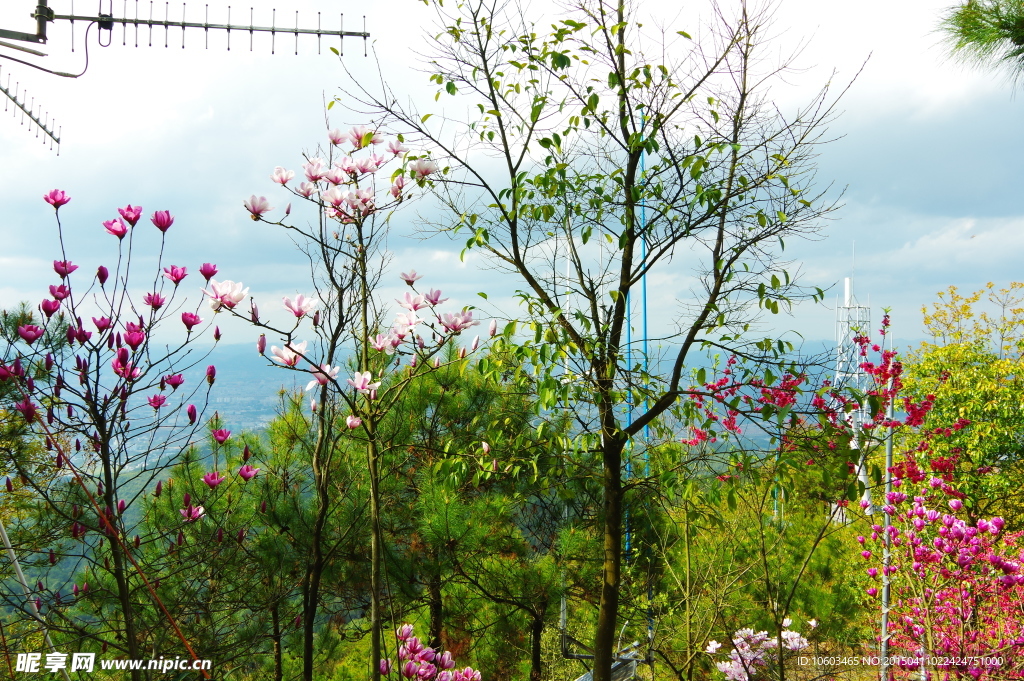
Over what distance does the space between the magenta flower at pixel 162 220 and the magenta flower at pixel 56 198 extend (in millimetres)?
238

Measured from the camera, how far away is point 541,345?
206cm

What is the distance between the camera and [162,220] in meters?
1.67

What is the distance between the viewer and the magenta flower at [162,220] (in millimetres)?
1660

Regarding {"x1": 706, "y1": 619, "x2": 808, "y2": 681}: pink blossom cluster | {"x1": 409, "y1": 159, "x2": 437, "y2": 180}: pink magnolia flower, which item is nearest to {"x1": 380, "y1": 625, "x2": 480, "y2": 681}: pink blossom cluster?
{"x1": 409, "y1": 159, "x2": 437, "y2": 180}: pink magnolia flower

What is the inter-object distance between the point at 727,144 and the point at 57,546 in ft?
8.62

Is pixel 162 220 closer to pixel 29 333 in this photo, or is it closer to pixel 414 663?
pixel 29 333

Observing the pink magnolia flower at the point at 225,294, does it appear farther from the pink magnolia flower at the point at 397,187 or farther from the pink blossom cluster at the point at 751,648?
the pink blossom cluster at the point at 751,648

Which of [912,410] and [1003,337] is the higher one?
[1003,337]

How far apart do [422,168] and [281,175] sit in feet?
1.35

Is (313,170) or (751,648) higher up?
(313,170)

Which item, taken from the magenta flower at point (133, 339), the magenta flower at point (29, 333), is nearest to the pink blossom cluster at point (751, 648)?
the magenta flower at point (133, 339)

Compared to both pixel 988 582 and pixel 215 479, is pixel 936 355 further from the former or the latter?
pixel 215 479

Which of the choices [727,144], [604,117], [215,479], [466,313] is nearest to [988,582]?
[727,144]

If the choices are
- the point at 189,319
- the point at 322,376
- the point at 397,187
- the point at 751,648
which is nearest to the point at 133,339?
the point at 189,319
